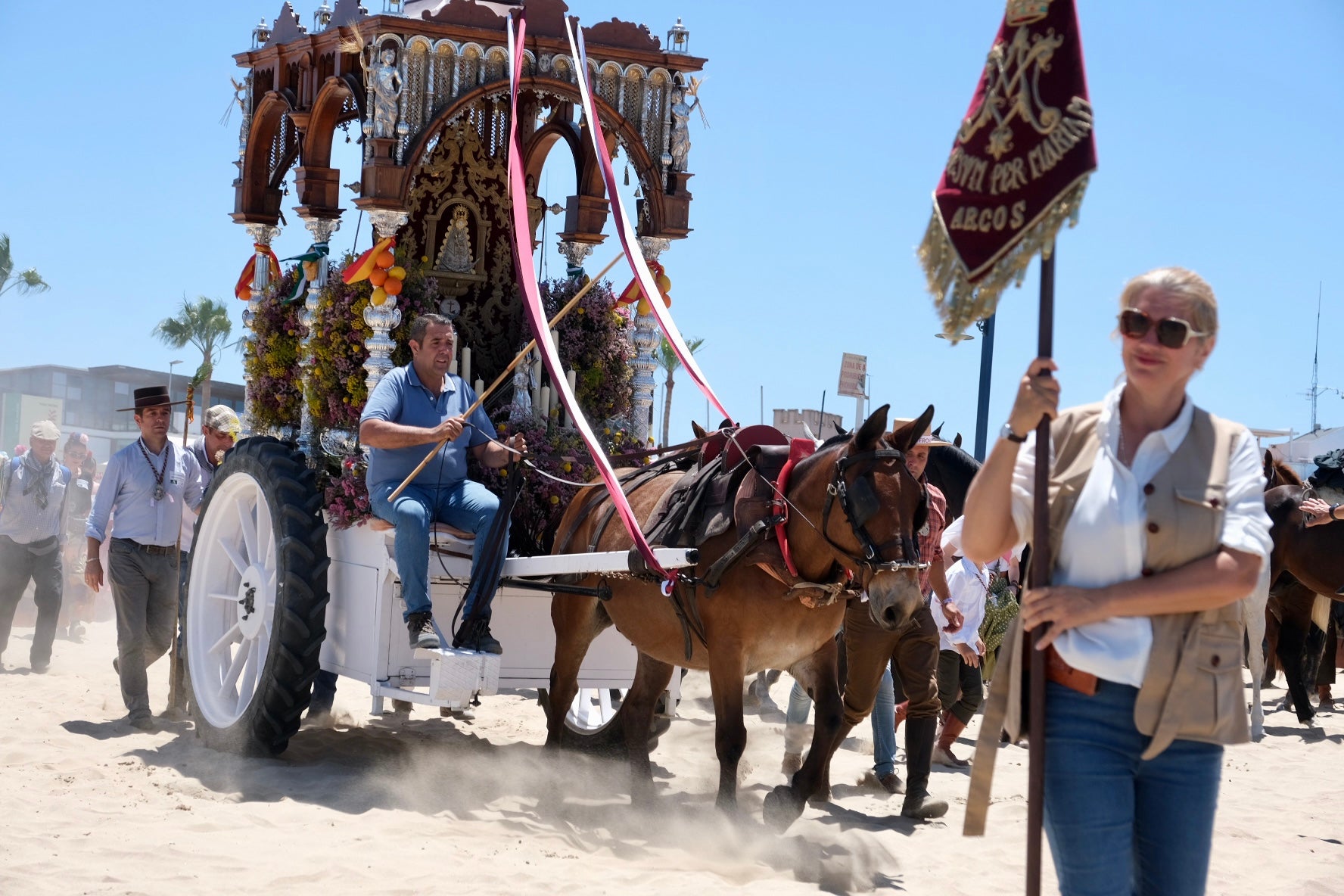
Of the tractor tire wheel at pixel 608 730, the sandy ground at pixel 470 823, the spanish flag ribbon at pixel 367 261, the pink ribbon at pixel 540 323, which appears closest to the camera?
the sandy ground at pixel 470 823

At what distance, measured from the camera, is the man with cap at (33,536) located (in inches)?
469

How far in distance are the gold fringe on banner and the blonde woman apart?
23cm

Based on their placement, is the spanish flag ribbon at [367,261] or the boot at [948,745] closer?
the spanish flag ribbon at [367,261]

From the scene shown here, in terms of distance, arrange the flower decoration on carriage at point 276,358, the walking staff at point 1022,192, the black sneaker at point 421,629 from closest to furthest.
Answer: the walking staff at point 1022,192 → the black sneaker at point 421,629 → the flower decoration on carriage at point 276,358

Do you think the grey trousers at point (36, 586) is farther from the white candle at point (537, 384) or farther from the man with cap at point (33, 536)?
the white candle at point (537, 384)

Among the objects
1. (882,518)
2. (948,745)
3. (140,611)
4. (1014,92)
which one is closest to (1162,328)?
(1014,92)

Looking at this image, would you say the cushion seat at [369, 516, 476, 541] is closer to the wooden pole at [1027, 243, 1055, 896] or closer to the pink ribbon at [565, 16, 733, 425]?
the pink ribbon at [565, 16, 733, 425]

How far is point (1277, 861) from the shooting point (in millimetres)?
7031

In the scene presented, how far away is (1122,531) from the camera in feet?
10.3

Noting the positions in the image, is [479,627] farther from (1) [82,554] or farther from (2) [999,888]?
(1) [82,554]

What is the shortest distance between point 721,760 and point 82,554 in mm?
12640

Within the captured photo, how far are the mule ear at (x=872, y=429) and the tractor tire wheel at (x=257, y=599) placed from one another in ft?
10.1

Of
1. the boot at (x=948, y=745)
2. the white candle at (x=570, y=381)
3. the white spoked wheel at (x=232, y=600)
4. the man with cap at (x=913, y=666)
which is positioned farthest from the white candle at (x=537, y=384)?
the boot at (x=948, y=745)

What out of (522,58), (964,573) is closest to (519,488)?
(522,58)
